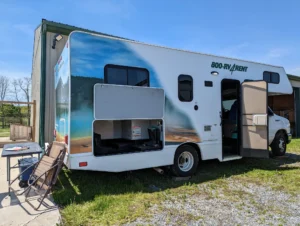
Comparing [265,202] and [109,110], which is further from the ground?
[109,110]

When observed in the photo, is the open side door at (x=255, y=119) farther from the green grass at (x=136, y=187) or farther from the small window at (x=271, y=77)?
the small window at (x=271, y=77)

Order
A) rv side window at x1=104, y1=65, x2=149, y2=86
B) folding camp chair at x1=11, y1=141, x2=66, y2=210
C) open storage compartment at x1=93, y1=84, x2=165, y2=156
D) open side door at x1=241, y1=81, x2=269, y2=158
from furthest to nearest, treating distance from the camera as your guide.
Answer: open side door at x1=241, y1=81, x2=269, y2=158
rv side window at x1=104, y1=65, x2=149, y2=86
open storage compartment at x1=93, y1=84, x2=165, y2=156
folding camp chair at x1=11, y1=141, x2=66, y2=210

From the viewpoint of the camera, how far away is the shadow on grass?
14.3 feet

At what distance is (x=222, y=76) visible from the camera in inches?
240

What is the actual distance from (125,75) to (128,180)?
7.50 feet

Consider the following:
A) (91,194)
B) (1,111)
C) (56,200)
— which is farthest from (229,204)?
(1,111)

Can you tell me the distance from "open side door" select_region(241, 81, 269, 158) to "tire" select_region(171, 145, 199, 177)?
162 centimetres

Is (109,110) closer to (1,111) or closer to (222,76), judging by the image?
(222,76)

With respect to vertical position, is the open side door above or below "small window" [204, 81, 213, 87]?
below

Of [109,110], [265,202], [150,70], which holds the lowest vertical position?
[265,202]

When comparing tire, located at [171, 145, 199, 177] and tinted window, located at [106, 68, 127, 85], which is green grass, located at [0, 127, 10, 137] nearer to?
tinted window, located at [106, 68, 127, 85]

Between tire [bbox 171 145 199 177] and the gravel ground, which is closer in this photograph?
the gravel ground

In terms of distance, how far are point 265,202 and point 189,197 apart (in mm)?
1293

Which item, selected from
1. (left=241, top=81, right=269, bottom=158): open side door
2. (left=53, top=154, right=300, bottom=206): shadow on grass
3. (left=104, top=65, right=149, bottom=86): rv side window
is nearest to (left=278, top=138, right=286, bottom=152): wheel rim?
(left=53, top=154, right=300, bottom=206): shadow on grass
